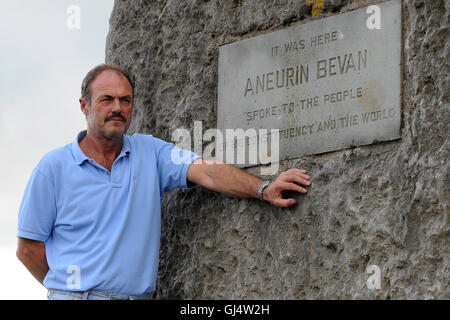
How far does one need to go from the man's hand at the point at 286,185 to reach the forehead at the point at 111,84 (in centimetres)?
86

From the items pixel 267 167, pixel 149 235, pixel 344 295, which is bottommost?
pixel 344 295

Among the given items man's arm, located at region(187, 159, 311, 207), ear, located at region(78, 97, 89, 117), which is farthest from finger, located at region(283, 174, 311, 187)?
ear, located at region(78, 97, 89, 117)

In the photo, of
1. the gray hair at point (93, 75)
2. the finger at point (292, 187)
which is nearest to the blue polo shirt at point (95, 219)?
the gray hair at point (93, 75)

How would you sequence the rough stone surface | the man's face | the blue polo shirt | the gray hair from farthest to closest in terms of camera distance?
the gray hair
the man's face
the blue polo shirt
the rough stone surface

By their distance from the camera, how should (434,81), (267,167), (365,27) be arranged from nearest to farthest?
(434,81)
(365,27)
(267,167)

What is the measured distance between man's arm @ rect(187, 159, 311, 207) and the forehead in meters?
0.49

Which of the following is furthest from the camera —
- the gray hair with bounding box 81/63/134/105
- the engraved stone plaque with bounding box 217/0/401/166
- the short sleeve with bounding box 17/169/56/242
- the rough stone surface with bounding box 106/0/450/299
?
the gray hair with bounding box 81/63/134/105

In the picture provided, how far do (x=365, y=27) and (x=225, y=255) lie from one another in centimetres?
126

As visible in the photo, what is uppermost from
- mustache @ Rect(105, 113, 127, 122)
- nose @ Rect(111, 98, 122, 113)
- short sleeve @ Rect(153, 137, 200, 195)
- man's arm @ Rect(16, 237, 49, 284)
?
nose @ Rect(111, 98, 122, 113)

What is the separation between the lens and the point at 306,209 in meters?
4.11

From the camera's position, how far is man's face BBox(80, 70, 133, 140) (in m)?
4.33

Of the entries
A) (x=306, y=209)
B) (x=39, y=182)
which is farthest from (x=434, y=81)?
(x=39, y=182)

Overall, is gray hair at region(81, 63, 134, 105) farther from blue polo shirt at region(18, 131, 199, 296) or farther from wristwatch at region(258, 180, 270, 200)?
wristwatch at region(258, 180, 270, 200)

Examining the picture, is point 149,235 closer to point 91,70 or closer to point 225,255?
point 225,255
